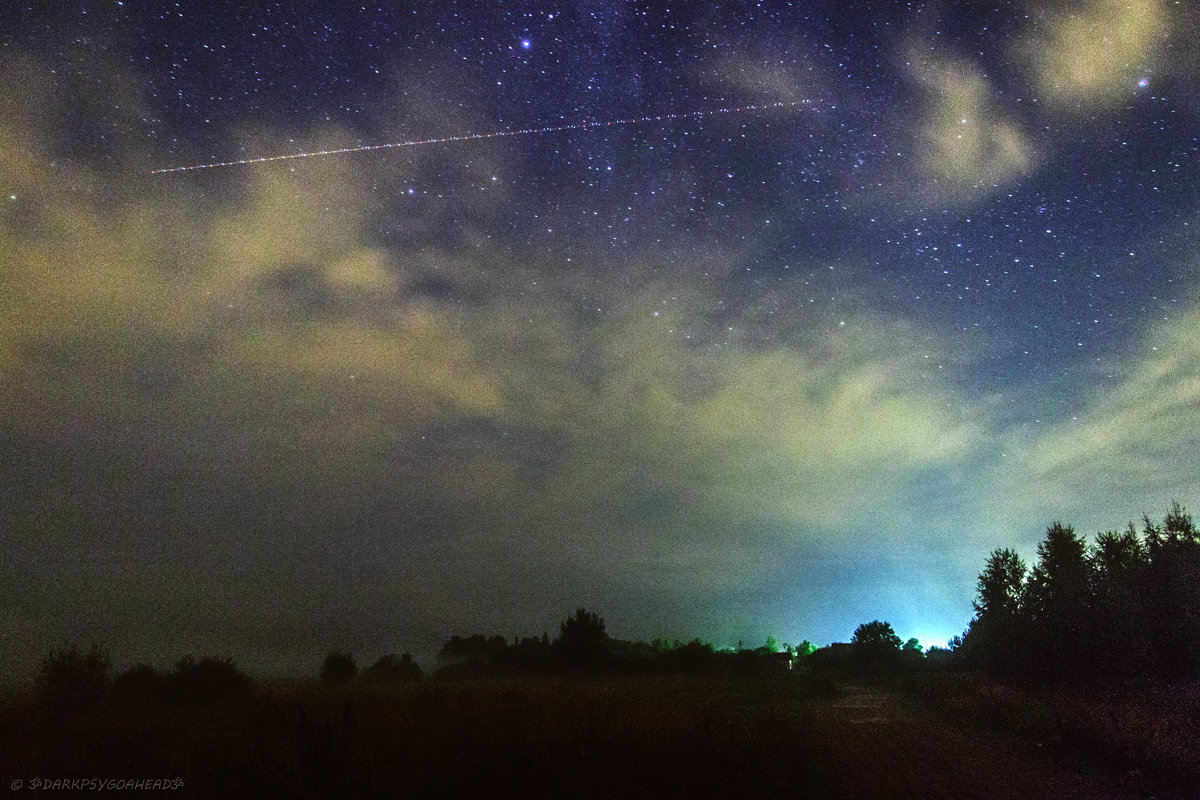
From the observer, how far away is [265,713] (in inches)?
621

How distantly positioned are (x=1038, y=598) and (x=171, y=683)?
118 feet

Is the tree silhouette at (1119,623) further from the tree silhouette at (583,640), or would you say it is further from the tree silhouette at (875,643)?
the tree silhouette at (583,640)

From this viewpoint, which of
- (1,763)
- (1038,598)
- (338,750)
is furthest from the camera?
(1038,598)

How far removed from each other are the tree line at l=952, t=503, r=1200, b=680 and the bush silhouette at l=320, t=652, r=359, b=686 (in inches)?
1339

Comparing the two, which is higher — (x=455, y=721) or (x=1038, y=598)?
(x=1038, y=598)

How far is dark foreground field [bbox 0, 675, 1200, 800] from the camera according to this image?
335 inches

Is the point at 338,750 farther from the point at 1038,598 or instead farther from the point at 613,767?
the point at 1038,598

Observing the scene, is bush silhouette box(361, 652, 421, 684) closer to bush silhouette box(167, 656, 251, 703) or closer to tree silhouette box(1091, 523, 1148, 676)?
bush silhouette box(167, 656, 251, 703)

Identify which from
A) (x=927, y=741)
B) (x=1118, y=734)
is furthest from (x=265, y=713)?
(x=1118, y=734)

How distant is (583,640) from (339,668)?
1459 centimetres

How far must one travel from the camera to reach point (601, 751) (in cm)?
1027

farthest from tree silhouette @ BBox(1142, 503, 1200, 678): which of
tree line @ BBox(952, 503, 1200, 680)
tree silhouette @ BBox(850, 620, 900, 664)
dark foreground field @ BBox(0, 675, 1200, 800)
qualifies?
tree silhouette @ BBox(850, 620, 900, 664)

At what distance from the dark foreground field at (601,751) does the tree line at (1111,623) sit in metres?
6.98

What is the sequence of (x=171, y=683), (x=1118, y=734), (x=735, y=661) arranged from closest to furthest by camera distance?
(x=1118, y=734) < (x=171, y=683) < (x=735, y=661)
